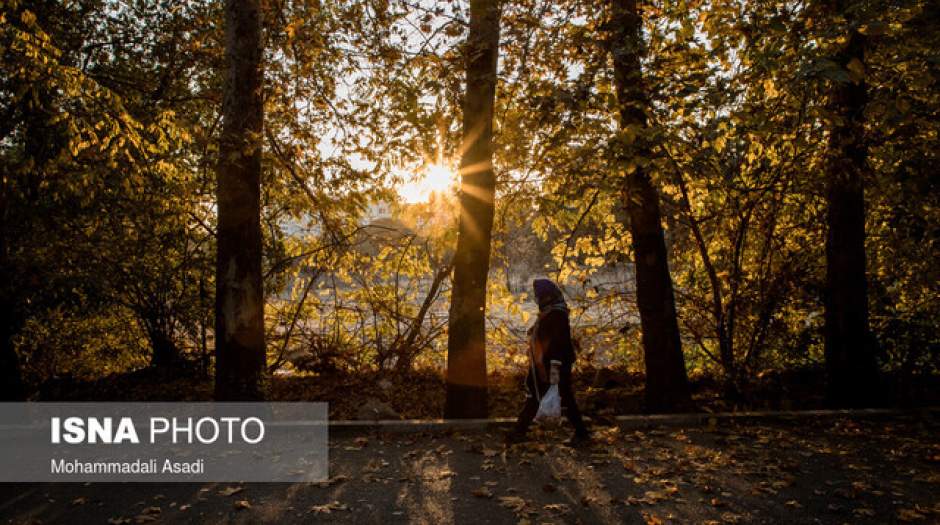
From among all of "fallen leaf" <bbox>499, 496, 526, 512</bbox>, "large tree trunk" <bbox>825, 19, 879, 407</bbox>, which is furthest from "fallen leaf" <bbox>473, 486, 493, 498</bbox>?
"large tree trunk" <bbox>825, 19, 879, 407</bbox>

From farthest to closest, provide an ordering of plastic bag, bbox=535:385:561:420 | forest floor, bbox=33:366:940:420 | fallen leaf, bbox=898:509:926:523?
forest floor, bbox=33:366:940:420 → plastic bag, bbox=535:385:561:420 → fallen leaf, bbox=898:509:926:523

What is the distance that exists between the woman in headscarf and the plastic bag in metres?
0.25

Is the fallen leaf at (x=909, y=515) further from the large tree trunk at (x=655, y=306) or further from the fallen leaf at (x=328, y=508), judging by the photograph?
the fallen leaf at (x=328, y=508)

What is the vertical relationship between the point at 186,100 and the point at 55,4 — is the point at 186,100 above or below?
below

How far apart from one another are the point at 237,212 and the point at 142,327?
5.40m

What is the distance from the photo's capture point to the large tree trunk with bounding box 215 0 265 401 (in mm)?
6906

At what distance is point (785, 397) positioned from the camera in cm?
862

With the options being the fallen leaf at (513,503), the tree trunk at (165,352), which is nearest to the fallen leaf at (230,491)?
the fallen leaf at (513,503)

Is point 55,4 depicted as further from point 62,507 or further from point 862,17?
point 862,17

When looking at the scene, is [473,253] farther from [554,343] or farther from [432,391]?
[432,391]

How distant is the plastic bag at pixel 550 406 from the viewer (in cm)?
606

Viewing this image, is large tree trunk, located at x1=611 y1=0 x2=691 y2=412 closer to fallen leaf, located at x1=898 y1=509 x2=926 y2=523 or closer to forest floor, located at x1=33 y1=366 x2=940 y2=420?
forest floor, located at x1=33 y1=366 x2=940 y2=420

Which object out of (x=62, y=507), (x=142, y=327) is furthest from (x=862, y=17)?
(x=142, y=327)

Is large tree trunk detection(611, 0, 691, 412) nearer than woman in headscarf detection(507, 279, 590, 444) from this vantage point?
No
